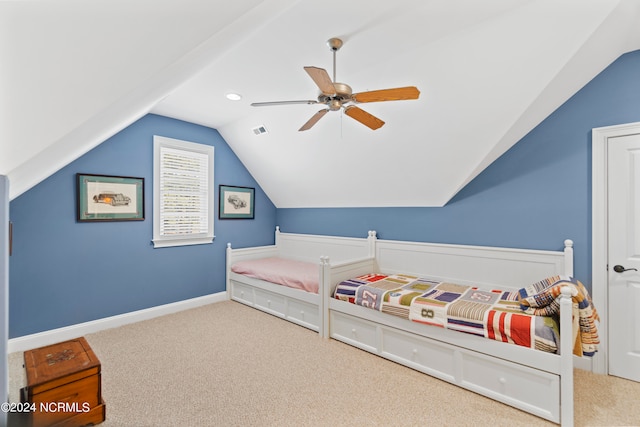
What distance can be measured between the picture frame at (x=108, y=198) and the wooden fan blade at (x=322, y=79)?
281 cm

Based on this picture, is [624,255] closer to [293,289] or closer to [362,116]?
[362,116]

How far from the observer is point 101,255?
3.37 m

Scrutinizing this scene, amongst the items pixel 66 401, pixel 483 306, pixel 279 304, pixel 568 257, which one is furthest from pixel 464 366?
pixel 66 401

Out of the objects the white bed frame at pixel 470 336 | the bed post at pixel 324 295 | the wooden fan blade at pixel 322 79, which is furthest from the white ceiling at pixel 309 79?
the bed post at pixel 324 295

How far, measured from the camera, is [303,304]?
3.51 meters

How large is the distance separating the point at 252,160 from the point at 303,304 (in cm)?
232

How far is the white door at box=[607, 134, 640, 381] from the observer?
240 centimetres

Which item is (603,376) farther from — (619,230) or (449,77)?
(449,77)

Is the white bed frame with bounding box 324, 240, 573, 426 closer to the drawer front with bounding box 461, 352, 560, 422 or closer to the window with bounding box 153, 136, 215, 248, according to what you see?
the drawer front with bounding box 461, 352, 560, 422

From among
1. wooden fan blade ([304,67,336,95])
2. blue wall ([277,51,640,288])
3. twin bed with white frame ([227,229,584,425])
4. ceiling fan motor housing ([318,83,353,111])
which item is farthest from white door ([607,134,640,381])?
wooden fan blade ([304,67,336,95])

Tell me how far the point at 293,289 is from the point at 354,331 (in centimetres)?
93

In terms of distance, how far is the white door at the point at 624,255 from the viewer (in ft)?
7.87

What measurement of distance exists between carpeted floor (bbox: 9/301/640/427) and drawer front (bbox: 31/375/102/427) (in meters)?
0.23

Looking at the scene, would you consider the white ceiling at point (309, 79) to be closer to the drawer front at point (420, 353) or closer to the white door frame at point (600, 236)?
the white door frame at point (600, 236)
